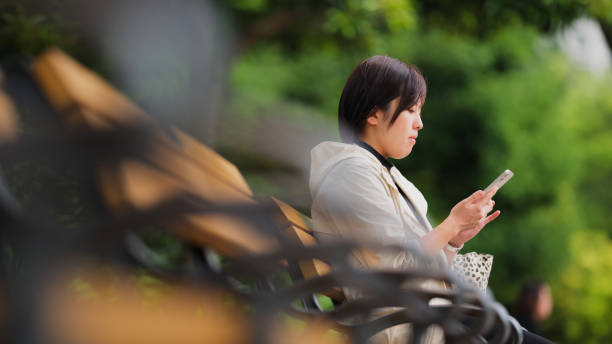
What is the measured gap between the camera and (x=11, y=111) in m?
1.24

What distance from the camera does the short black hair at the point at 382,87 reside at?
6.21 ft

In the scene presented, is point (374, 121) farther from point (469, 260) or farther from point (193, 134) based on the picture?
point (193, 134)

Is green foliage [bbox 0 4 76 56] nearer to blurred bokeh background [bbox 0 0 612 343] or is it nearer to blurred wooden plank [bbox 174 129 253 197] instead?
blurred bokeh background [bbox 0 0 612 343]

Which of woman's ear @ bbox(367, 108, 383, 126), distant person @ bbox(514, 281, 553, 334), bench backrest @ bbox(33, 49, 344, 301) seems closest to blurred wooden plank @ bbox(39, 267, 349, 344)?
bench backrest @ bbox(33, 49, 344, 301)

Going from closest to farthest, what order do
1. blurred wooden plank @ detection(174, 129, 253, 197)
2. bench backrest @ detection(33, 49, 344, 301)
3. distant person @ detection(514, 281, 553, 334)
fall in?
bench backrest @ detection(33, 49, 344, 301) → blurred wooden plank @ detection(174, 129, 253, 197) → distant person @ detection(514, 281, 553, 334)

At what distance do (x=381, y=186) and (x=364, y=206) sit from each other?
0.30 ft

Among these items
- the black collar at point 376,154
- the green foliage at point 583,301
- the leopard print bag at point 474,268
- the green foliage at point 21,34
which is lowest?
the green foliage at point 583,301

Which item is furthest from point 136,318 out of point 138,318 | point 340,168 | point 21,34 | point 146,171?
point 21,34

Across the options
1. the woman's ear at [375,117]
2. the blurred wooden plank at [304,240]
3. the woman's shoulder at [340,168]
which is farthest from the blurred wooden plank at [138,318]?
the woman's ear at [375,117]

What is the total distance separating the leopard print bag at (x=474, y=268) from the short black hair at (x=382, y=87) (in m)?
0.40

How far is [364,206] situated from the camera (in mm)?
1723

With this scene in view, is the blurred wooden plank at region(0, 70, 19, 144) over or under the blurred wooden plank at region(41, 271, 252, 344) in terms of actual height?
over

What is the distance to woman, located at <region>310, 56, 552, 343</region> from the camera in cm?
172

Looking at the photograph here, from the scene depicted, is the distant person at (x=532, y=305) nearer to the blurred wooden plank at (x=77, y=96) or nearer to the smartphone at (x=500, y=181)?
the smartphone at (x=500, y=181)
